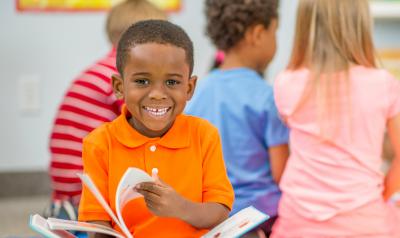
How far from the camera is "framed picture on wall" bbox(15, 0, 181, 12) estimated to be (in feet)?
9.23

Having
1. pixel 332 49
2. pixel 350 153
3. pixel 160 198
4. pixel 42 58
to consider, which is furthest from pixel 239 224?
pixel 42 58

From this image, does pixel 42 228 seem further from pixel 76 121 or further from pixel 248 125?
pixel 248 125

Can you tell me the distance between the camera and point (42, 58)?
9.36 feet

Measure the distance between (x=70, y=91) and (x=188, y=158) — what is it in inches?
20.3

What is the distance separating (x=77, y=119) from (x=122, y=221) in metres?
0.54

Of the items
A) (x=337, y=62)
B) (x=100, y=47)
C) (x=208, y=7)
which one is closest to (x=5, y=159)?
(x=100, y=47)

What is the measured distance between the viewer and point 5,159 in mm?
2863

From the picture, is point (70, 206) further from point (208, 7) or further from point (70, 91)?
point (208, 7)

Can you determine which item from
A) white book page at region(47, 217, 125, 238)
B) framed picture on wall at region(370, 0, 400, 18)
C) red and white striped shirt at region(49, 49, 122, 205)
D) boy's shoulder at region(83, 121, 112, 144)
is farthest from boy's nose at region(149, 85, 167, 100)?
framed picture on wall at region(370, 0, 400, 18)

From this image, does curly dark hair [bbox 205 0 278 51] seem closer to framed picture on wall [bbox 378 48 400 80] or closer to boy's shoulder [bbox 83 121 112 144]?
boy's shoulder [bbox 83 121 112 144]

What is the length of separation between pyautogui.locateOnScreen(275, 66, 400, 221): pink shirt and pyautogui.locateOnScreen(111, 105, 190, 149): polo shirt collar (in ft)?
1.44

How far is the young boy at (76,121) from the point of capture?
4.33 feet

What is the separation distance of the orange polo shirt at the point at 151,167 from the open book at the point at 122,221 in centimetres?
4

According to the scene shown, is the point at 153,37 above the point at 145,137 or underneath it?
above
